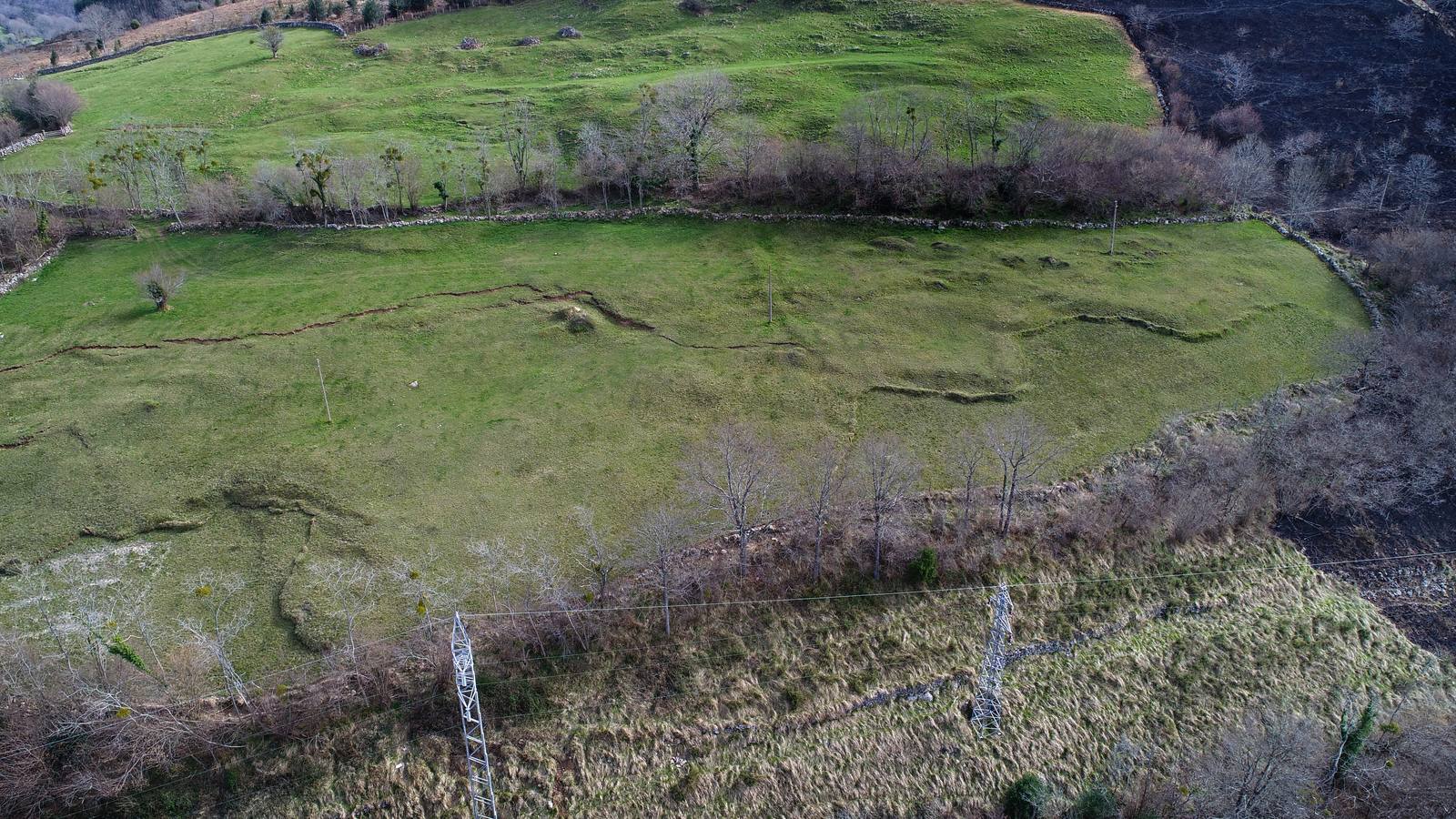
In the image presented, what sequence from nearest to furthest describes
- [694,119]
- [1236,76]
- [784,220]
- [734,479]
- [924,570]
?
[924,570]
[734,479]
[784,220]
[694,119]
[1236,76]

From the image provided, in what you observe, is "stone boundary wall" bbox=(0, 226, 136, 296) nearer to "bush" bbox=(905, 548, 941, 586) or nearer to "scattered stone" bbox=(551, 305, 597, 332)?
"scattered stone" bbox=(551, 305, 597, 332)

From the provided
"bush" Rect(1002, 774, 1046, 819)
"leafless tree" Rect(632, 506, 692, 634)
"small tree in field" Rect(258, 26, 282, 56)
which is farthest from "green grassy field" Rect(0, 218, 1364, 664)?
"small tree in field" Rect(258, 26, 282, 56)

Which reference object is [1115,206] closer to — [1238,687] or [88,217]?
[1238,687]

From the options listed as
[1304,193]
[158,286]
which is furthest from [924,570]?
[1304,193]

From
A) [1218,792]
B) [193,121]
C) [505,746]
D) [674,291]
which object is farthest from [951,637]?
[193,121]

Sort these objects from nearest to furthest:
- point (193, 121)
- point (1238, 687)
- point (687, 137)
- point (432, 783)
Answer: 1. point (432, 783)
2. point (1238, 687)
3. point (687, 137)
4. point (193, 121)

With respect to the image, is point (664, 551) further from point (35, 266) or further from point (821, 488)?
point (35, 266)
